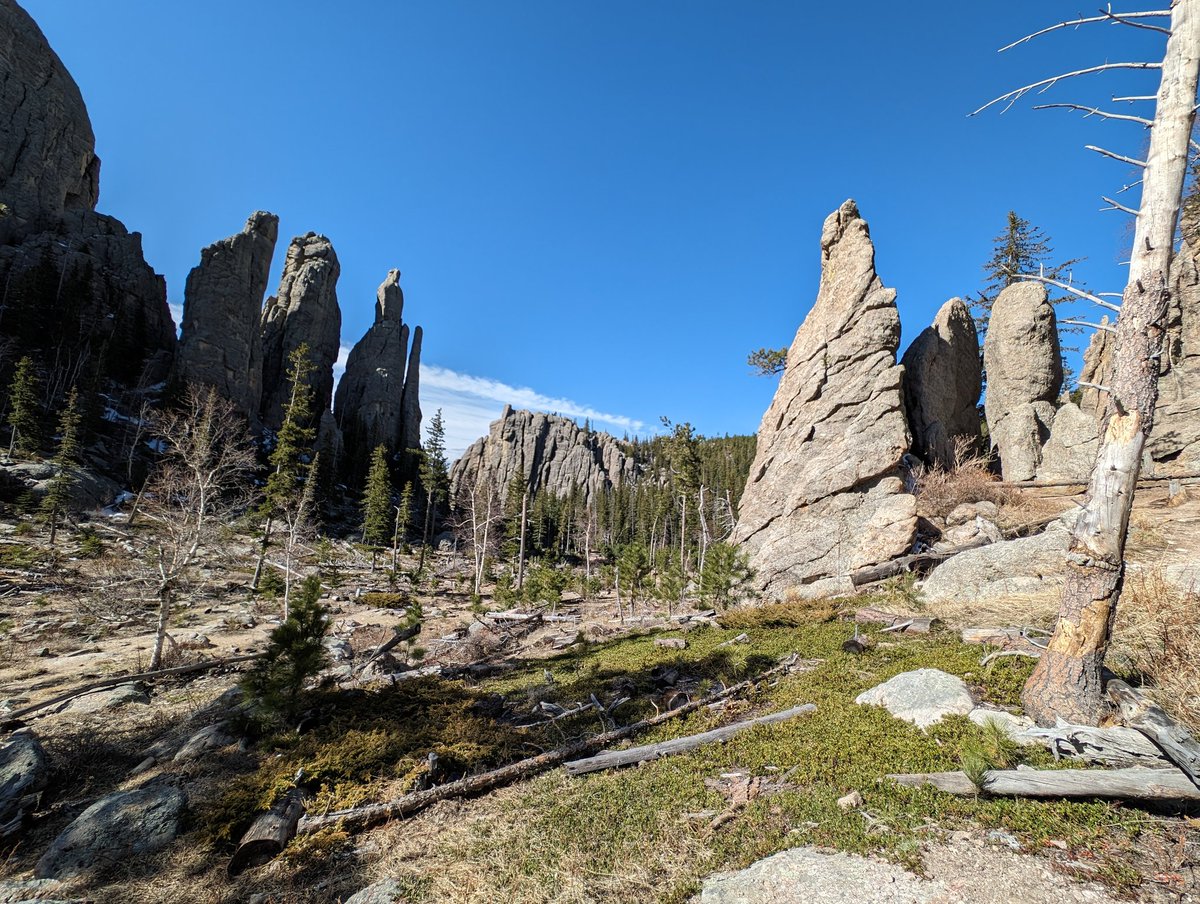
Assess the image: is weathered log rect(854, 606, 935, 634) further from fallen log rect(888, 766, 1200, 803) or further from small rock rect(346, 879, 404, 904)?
small rock rect(346, 879, 404, 904)

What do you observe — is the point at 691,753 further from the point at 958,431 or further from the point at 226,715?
the point at 958,431

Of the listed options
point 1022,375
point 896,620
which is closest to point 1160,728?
point 896,620

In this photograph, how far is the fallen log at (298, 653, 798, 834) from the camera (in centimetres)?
696

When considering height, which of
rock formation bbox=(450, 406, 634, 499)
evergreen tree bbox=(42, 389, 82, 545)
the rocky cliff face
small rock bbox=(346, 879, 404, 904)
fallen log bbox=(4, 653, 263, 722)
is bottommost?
fallen log bbox=(4, 653, 263, 722)

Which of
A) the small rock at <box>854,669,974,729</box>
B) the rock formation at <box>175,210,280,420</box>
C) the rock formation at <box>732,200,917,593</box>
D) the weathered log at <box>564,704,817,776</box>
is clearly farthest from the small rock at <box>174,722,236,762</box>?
the rock formation at <box>175,210,280,420</box>

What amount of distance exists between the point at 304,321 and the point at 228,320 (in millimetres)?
15501

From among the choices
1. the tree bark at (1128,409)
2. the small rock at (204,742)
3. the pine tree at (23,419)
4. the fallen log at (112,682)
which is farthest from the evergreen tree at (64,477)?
the tree bark at (1128,409)

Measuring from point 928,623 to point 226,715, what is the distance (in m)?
18.1

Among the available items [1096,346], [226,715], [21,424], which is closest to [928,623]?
[226,715]

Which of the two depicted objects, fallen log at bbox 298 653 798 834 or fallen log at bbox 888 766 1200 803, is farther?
fallen log at bbox 298 653 798 834

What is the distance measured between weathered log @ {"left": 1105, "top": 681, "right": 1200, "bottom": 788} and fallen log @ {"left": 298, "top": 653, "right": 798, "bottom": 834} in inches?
253

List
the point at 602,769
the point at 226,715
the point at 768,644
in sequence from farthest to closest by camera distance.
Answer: the point at 768,644 → the point at 226,715 → the point at 602,769

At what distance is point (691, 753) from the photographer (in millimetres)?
7891

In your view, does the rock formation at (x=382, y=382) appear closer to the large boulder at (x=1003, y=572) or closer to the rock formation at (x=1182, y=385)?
the large boulder at (x=1003, y=572)
